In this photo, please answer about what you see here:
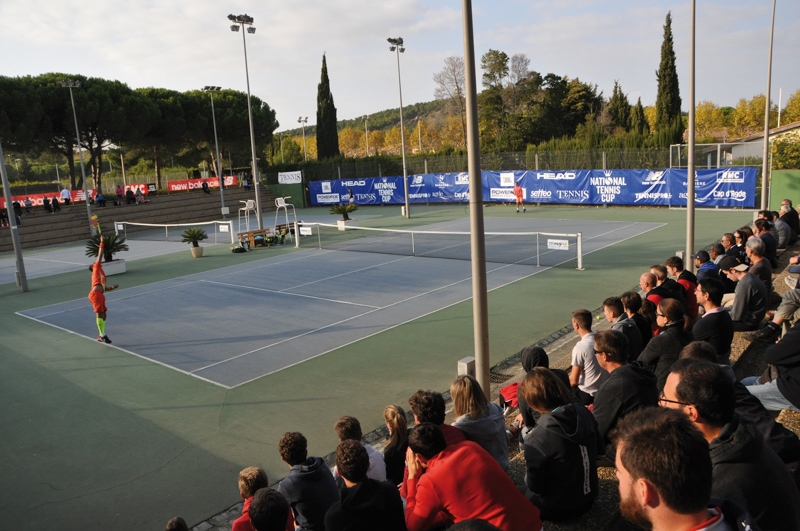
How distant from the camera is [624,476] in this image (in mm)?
2199

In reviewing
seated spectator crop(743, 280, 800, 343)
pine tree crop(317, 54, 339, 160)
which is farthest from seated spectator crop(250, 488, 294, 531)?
pine tree crop(317, 54, 339, 160)

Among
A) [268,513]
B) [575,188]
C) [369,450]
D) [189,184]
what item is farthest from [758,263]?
[189,184]

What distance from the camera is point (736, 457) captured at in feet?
9.82

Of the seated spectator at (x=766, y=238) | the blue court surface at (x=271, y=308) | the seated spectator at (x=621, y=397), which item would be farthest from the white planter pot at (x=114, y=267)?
the seated spectator at (x=621, y=397)

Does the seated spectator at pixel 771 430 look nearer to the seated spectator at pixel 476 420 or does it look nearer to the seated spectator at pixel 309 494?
the seated spectator at pixel 476 420

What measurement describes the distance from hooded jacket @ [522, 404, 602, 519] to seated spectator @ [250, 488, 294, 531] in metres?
1.75

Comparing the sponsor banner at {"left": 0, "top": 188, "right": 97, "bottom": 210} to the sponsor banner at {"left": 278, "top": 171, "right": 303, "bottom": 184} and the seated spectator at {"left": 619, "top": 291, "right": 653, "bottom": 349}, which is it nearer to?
the sponsor banner at {"left": 278, "top": 171, "right": 303, "bottom": 184}

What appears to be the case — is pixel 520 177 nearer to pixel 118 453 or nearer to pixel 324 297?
pixel 324 297

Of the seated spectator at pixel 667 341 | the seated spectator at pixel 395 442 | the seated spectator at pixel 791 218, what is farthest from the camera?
the seated spectator at pixel 791 218

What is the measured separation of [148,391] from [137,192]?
3987 cm

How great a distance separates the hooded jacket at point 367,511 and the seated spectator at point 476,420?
1108 millimetres

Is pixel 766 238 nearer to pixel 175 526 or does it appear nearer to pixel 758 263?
pixel 758 263

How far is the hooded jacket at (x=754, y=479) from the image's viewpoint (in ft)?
9.55

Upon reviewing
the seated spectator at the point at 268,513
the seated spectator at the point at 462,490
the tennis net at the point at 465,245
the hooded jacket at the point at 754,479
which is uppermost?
the hooded jacket at the point at 754,479
